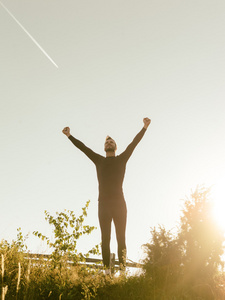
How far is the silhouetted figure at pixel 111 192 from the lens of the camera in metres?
5.03

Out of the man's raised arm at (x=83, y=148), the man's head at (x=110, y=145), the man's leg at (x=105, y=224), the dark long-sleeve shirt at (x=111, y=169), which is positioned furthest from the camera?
the man's head at (x=110, y=145)

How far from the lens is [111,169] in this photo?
556 cm

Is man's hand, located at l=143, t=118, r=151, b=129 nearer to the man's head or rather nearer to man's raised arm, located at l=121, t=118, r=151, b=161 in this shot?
man's raised arm, located at l=121, t=118, r=151, b=161

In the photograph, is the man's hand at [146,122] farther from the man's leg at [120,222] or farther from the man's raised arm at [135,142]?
the man's leg at [120,222]

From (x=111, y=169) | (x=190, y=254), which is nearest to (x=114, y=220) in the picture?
(x=111, y=169)

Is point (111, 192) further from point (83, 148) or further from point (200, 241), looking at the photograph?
point (200, 241)

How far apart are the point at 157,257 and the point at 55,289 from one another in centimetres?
187

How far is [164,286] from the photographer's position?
3922 mm

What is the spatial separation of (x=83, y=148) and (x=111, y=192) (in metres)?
1.44

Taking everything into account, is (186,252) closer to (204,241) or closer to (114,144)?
(204,241)

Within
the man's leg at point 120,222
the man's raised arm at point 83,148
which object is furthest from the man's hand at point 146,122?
the man's leg at point 120,222

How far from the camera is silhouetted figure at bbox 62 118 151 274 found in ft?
16.5

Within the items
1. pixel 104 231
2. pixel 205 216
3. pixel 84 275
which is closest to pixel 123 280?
pixel 84 275

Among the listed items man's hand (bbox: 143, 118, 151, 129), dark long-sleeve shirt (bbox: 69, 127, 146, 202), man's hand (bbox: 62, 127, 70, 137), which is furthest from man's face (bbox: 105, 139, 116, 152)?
man's hand (bbox: 62, 127, 70, 137)
